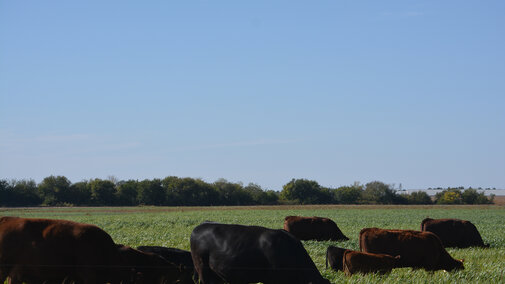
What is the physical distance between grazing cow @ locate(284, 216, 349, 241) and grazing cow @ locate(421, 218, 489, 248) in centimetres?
384

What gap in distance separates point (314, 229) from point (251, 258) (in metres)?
14.2

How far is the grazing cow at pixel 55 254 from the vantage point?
8.77m

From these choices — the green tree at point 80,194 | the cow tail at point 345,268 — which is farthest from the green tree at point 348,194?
the cow tail at point 345,268

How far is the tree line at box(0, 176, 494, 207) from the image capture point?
10506 cm

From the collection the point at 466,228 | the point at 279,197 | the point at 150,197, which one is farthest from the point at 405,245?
the point at 279,197

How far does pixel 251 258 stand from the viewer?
10008mm

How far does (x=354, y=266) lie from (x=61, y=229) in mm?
7114

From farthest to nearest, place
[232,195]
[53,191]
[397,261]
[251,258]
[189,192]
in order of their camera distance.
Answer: [232,195] → [189,192] → [53,191] → [397,261] → [251,258]

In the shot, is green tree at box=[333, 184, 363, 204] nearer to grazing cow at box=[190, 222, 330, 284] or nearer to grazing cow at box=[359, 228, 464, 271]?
grazing cow at box=[359, 228, 464, 271]

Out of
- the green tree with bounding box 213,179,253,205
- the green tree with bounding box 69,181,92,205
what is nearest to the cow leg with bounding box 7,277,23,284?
the green tree with bounding box 69,181,92,205

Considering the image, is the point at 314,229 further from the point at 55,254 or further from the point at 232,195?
the point at 232,195

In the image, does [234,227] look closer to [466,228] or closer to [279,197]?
[466,228]

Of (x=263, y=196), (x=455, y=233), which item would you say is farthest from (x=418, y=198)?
(x=455, y=233)

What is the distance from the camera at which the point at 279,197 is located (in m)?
125
